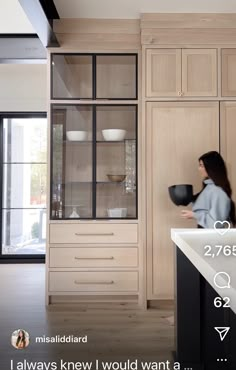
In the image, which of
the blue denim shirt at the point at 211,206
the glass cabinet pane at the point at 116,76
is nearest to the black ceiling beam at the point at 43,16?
the glass cabinet pane at the point at 116,76

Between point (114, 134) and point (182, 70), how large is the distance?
0.66 meters

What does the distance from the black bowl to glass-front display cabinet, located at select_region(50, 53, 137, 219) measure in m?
0.34

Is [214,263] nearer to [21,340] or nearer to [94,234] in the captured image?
[21,340]

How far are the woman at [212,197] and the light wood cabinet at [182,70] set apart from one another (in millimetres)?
512

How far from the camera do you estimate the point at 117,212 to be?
270 cm

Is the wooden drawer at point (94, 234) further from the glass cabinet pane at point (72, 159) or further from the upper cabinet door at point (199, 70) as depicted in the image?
the upper cabinet door at point (199, 70)

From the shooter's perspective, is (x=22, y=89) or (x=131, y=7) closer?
(x=131, y=7)

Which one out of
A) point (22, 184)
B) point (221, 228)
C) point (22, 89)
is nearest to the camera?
point (221, 228)

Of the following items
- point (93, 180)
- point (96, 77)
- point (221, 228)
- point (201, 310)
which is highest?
point (96, 77)

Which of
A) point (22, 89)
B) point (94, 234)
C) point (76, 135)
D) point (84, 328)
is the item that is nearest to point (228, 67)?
point (76, 135)

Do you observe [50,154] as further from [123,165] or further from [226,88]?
[226,88]

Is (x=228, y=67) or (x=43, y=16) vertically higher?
(x=43, y=16)

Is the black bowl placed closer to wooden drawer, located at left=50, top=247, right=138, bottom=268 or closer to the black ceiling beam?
wooden drawer, located at left=50, top=247, right=138, bottom=268

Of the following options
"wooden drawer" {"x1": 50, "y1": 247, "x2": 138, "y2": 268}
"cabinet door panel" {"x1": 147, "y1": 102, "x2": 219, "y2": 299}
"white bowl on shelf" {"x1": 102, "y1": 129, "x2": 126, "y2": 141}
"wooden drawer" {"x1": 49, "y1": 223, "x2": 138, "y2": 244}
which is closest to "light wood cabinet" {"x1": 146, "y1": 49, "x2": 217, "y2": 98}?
"cabinet door panel" {"x1": 147, "y1": 102, "x2": 219, "y2": 299}
